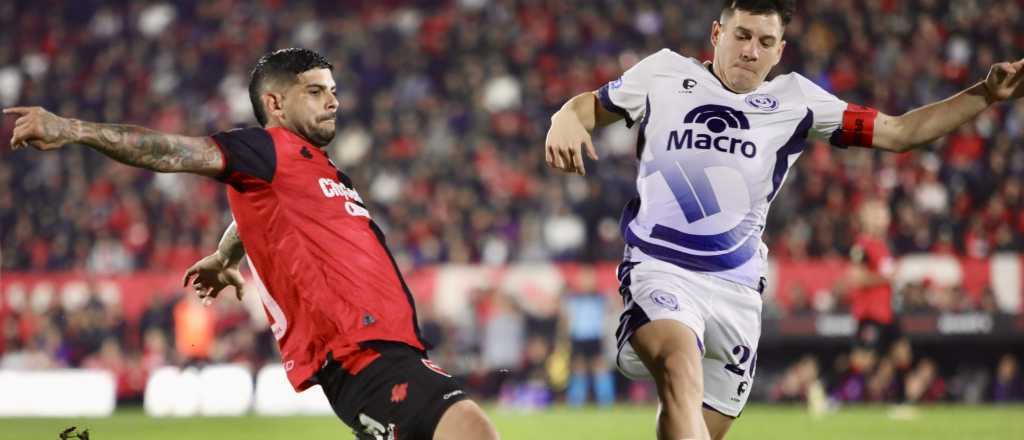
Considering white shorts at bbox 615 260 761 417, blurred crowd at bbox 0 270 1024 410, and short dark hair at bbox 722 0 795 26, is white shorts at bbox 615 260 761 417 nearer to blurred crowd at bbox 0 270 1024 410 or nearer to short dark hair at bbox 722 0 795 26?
short dark hair at bbox 722 0 795 26

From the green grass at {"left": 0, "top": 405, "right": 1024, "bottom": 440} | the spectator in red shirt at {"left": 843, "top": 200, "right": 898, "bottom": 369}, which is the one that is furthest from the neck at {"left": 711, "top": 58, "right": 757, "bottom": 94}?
the spectator in red shirt at {"left": 843, "top": 200, "right": 898, "bottom": 369}

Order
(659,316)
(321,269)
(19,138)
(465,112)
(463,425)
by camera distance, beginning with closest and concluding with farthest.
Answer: (19,138), (463,425), (321,269), (659,316), (465,112)

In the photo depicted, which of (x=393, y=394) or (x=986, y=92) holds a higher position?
(x=986, y=92)

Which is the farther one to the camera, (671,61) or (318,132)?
(671,61)

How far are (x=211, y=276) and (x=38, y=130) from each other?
178 cm

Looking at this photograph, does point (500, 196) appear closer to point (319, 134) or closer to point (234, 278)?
point (234, 278)

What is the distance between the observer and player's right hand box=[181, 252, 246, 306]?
6004 millimetres

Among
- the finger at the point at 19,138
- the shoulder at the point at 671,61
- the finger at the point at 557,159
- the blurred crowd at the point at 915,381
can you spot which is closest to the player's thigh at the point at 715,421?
the finger at the point at 557,159

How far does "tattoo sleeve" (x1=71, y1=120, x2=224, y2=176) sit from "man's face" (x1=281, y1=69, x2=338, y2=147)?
504 mm

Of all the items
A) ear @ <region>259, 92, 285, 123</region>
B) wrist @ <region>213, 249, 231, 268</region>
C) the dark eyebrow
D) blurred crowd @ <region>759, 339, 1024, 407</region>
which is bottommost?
blurred crowd @ <region>759, 339, 1024, 407</region>

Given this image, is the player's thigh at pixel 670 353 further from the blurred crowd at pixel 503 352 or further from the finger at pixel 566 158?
the blurred crowd at pixel 503 352

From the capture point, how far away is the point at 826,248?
19266 millimetres

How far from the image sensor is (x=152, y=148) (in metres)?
4.70

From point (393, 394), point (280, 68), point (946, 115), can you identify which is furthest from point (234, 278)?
point (946, 115)
